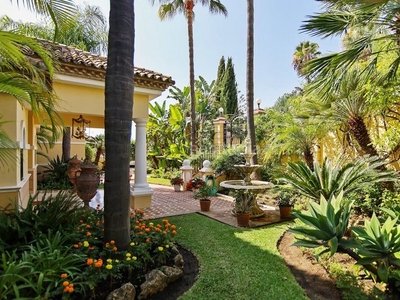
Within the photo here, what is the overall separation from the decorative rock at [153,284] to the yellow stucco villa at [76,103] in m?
3.42

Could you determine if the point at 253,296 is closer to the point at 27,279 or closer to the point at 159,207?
the point at 27,279

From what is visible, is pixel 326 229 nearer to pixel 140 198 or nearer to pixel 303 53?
pixel 140 198

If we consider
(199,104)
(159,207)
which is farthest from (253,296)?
(199,104)

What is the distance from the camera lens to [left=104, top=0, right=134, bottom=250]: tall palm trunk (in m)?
3.66

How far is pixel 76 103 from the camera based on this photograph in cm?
701

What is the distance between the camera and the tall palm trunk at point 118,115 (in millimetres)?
3662

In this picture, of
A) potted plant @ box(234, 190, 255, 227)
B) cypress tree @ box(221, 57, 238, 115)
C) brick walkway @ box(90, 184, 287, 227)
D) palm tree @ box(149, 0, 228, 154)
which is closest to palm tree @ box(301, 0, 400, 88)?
potted plant @ box(234, 190, 255, 227)

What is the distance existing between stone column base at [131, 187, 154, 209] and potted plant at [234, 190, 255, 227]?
A: 3.26 metres

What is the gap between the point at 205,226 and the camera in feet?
22.3

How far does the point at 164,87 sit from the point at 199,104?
10471 millimetres

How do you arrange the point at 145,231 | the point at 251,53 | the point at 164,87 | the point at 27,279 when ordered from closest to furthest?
the point at 27,279, the point at 145,231, the point at 164,87, the point at 251,53

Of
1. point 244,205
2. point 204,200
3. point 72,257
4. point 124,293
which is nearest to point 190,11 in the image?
point 204,200

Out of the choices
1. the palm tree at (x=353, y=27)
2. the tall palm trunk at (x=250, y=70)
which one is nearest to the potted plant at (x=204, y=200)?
the tall palm trunk at (x=250, y=70)

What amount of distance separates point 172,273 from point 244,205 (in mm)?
3870
